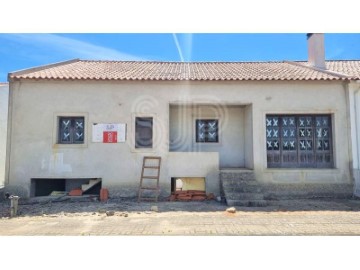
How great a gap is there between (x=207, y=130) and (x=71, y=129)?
558 cm

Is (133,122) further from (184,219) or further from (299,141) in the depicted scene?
(299,141)

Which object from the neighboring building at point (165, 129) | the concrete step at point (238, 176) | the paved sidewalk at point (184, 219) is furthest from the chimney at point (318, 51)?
the concrete step at point (238, 176)

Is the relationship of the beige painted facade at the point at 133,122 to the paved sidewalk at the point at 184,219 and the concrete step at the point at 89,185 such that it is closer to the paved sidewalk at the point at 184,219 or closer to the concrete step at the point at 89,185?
the concrete step at the point at 89,185

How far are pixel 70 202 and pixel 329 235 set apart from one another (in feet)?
27.0

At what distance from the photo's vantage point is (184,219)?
7.43m

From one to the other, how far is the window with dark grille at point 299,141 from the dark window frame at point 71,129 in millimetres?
7392

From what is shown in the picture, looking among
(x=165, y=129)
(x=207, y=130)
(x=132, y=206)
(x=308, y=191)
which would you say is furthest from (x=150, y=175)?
(x=308, y=191)

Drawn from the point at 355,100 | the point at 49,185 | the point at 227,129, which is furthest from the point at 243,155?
the point at 49,185

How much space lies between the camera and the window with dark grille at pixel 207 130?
1202 centimetres

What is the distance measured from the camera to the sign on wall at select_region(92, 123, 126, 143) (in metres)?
10.6

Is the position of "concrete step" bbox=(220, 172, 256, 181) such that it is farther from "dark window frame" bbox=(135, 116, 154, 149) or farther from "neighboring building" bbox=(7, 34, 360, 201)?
"dark window frame" bbox=(135, 116, 154, 149)

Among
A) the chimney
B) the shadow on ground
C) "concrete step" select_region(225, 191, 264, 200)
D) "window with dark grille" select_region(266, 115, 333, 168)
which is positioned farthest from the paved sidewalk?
the chimney

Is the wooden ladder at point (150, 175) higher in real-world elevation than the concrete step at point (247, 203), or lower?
higher

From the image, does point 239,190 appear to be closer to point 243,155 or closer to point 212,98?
point 243,155
